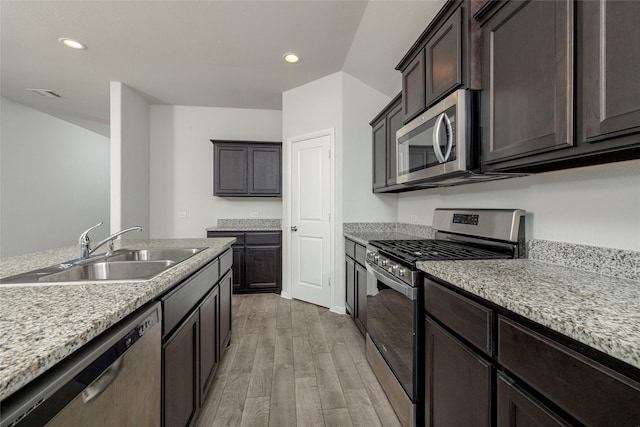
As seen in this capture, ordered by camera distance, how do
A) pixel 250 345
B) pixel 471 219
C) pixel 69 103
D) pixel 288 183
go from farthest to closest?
pixel 69 103 < pixel 288 183 < pixel 250 345 < pixel 471 219

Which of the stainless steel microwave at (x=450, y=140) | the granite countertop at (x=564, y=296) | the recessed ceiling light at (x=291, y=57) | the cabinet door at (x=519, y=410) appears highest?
the recessed ceiling light at (x=291, y=57)

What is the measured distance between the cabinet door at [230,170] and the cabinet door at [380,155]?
200cm

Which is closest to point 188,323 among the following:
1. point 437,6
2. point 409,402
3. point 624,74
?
point 409,402

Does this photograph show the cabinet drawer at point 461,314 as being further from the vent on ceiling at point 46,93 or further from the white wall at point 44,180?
the white wall at point 44,180

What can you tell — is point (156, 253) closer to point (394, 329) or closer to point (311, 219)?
point (394, 329)

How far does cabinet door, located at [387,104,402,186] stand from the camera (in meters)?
2.49

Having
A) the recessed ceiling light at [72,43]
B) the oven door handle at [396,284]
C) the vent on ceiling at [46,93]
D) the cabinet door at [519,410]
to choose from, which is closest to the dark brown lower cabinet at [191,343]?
the oven door handle at [396,284]

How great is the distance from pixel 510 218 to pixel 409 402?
44.2 inches

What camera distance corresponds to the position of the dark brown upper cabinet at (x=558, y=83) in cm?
78

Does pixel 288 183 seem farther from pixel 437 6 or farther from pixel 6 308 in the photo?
pixel 6 308

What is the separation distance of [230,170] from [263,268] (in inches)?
61.1

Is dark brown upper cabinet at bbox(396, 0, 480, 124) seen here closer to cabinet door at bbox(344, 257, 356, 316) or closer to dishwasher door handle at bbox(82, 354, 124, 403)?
cabinet door at bbox(344, 257, 356, 316)

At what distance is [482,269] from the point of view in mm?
1199

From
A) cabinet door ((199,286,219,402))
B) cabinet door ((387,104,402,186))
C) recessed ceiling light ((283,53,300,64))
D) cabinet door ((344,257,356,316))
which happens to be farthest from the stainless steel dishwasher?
recessed ceiling light ((283,53,300,64))
